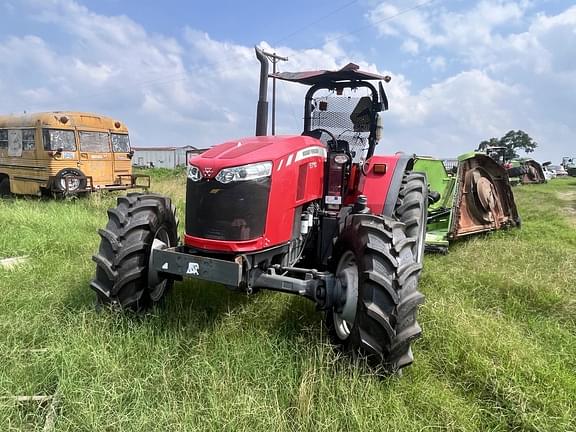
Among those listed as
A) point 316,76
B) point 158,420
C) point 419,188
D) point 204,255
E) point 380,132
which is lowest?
point 158,420

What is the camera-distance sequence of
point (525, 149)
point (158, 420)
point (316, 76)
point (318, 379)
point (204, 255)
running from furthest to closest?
point (525, 149) → point (316, 76) → point (204, 255) → point (318, 379) → point (158, 420)

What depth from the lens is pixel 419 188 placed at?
4.76 metres

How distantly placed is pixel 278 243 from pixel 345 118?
203 cm

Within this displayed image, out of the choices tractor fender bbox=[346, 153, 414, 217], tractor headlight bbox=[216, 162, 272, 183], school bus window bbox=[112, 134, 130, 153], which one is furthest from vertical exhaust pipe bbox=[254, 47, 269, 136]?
school bus window bbox=[112, 134, 130, 153]

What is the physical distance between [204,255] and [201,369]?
2.65 ft

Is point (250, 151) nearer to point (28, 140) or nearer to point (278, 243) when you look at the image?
point (278, 243)

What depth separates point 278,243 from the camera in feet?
11.3

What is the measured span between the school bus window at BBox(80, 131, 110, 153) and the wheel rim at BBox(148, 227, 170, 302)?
9.45 metres

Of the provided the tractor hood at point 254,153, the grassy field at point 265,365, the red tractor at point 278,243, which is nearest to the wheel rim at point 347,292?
the red tractor at point 278,243

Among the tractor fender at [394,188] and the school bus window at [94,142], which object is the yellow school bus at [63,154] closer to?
the school bus window at [94,142]

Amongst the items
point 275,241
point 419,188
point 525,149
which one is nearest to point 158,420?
point 275,241

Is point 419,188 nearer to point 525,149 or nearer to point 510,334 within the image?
point 510,334

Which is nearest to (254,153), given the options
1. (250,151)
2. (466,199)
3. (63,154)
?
(250,151)

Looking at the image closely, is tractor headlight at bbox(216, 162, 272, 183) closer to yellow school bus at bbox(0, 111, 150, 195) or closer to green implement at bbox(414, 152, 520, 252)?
green implement at bbox(414, 152, 520, 252)
